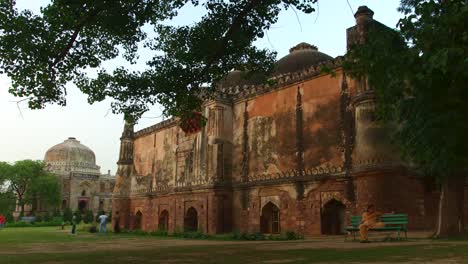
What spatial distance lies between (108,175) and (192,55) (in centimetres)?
5528

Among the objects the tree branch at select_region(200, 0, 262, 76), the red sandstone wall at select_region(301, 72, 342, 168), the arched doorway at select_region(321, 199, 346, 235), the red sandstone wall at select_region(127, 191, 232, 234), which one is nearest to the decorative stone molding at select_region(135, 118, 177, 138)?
the red sandstone wall at select_region(127, 191, 232, 234)

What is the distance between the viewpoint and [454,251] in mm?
7137

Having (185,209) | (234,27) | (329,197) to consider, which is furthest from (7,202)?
(234,27)

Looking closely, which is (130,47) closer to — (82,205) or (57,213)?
(57,213)

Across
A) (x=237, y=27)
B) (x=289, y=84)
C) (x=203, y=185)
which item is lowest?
(x=203, y=185)

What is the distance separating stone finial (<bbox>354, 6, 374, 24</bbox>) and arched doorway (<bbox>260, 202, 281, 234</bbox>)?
7.97 meters

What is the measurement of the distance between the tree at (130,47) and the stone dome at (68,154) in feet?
164

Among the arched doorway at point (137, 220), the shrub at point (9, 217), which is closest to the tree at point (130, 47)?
the arched doorway at point (137, 220)

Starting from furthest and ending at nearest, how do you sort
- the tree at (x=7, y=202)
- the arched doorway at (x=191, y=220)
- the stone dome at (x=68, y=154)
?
the stone dome at (x=68, y=154) < the tree at (x=7, y=202) < the arched doorway at (x=191, y=220)

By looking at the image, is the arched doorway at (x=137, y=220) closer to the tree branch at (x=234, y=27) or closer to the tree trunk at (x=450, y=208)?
the tree trunk at (x=450, y=208)

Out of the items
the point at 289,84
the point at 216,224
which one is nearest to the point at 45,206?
the point at 216,224

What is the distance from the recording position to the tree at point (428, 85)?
7227 mm

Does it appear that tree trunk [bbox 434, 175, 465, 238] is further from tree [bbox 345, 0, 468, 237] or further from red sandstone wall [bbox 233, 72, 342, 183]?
red sandstone wall [bbox 233, 72, 342, 183]

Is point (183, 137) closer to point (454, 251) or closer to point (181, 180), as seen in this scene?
point (181, 180)
